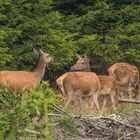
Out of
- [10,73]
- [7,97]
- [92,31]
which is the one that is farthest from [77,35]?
[7,97]

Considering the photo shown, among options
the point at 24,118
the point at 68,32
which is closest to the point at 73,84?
the point at 68,32

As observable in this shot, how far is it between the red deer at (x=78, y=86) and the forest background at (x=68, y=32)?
2.10 m

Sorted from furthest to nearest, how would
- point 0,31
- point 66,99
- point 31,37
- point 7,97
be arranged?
point 31,37 → point 0,31 → point 66,99 → point 7,97

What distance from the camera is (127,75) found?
18.3 m

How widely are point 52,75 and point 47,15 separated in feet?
6.90

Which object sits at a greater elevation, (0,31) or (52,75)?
(0,31)

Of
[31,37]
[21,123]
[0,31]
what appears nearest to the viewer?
[21,123]

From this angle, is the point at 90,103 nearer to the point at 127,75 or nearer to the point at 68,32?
the point at 127,75

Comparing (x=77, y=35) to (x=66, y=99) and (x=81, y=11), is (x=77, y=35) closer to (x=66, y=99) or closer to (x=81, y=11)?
(x=81, y=11)

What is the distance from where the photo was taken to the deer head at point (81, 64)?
18.3 meters

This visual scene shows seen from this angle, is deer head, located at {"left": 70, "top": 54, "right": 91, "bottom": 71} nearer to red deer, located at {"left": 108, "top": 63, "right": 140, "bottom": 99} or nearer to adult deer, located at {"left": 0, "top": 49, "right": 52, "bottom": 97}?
red deer, located at {"left": 108, "top": 63, "right": 140, "bottom": 99}

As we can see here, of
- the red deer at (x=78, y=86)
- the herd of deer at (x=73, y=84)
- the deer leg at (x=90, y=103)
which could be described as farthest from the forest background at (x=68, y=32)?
the deer leg at (x=90, y=103)

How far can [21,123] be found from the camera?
24.8ft

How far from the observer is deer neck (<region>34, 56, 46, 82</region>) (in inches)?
656
